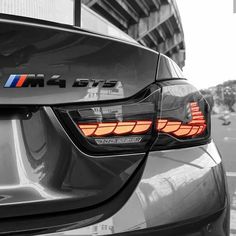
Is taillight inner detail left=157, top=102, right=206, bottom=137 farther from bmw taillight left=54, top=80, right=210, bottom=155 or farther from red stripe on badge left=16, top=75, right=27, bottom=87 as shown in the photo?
red stripe on badge left=16, top=75, right=27, bottom=87

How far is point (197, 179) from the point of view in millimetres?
1405

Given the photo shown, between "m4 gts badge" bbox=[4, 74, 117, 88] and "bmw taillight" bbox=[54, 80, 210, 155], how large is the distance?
67 millimetres

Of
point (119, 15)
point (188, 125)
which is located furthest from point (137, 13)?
point (188, 125)

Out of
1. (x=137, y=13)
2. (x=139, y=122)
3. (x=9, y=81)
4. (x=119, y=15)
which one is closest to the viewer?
(x=9, y=81)

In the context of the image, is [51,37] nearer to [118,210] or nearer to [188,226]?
[118,210]

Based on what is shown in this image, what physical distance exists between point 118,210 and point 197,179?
1.05 feet

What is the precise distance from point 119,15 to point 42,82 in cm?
2628

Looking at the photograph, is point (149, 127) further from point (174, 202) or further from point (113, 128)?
point (174, 202)

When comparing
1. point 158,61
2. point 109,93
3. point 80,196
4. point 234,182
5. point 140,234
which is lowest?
point 234,182

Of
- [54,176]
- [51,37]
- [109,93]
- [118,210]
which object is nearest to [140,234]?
[118,210]

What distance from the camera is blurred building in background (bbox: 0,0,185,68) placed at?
11.6 m

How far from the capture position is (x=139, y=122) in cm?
138

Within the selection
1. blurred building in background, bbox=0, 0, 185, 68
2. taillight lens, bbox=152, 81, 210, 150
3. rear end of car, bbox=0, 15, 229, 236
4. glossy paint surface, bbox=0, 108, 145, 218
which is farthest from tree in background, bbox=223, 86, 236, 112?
glossy paint surface, bbox=0, 108, 145, 218

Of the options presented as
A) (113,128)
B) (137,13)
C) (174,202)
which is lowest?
(174,202)
